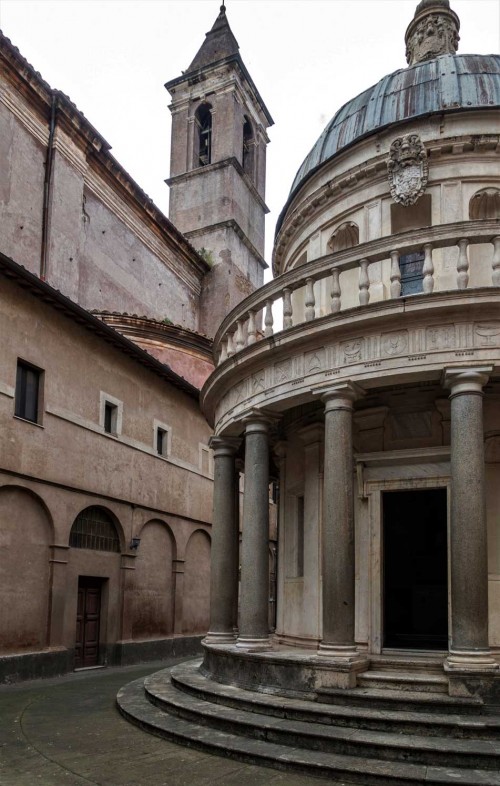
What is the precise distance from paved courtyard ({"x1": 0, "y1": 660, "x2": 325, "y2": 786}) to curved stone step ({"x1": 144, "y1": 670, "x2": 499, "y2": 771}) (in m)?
0.70

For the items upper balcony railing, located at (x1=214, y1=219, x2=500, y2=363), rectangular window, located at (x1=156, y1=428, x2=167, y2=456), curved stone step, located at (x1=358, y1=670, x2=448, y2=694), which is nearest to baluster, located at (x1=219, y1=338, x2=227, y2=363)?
upper balcony railing, located at (x1=214, y1=219, x2=500, y2=363)

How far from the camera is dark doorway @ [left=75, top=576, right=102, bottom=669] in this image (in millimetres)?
19875

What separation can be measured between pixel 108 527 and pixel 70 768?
11.8 m

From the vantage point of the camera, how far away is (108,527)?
835 inches

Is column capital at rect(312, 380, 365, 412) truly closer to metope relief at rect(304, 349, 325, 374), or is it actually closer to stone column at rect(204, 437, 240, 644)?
metope relief at rect(304, 349, 325, 374)

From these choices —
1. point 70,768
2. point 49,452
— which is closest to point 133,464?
point 49,452

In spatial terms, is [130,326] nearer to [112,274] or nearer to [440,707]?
[112,274]

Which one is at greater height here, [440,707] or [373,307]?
[373,307]

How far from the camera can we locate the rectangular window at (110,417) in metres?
21.4

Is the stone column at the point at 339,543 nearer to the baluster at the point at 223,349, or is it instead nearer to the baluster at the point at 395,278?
the baluster at the point at 395,278

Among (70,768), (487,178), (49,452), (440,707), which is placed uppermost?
(487,178)

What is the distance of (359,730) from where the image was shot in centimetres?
994

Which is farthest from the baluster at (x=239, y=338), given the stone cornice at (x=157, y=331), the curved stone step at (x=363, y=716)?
the stone cornice at (x=157, y=331)

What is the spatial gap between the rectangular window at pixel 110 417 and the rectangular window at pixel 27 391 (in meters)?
3.03
